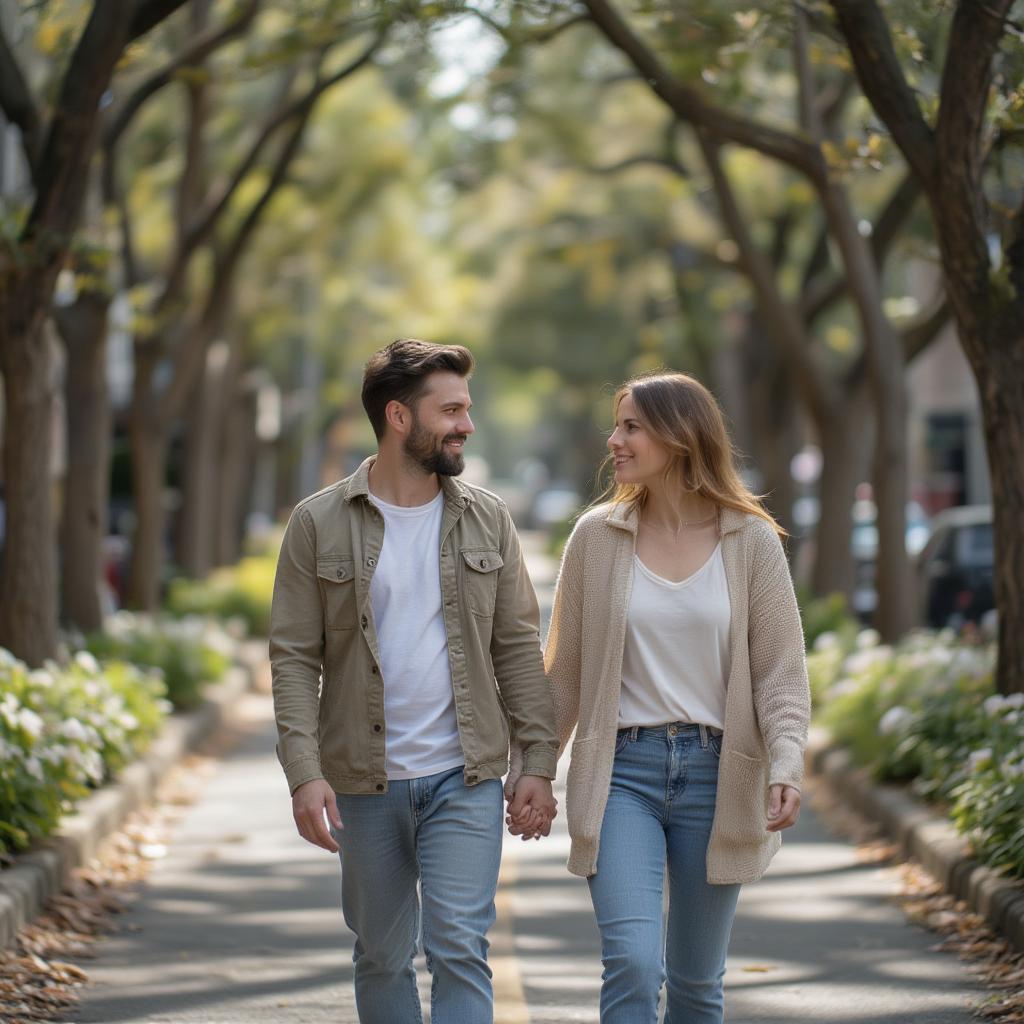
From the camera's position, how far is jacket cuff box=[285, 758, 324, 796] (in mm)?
4645

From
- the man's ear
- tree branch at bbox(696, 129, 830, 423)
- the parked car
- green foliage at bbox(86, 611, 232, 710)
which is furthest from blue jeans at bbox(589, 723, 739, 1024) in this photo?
the parked car

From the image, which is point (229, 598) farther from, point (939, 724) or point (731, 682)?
point (731, 682)

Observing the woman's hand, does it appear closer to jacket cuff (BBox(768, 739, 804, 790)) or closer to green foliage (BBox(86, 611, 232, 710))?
jacket cuff (BBox(768, 739, 804, 790))

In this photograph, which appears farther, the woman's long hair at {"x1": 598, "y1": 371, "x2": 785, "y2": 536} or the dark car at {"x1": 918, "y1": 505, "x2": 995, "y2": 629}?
the dark car at {"x1": 918, "y1": 505, "x2": 995, "y2": 629}

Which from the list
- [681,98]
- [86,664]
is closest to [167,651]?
[86,664]

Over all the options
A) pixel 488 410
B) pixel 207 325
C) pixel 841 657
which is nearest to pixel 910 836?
pixel 841 657

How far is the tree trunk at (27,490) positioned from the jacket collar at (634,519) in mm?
6594

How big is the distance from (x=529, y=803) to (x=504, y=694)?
31 centimetres

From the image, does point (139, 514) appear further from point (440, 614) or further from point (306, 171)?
point (440, 614)

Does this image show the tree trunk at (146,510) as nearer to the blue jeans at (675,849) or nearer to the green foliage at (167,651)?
the green foliage at (167,651)

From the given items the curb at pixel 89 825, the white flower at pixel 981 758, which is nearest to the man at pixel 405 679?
the curb at pixel 89 825

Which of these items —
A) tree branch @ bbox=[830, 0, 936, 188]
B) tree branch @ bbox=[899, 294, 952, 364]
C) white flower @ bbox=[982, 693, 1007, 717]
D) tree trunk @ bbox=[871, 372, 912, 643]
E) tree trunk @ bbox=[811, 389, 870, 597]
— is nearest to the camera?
tree branch @ bbox=[830, 0, 936, 188]

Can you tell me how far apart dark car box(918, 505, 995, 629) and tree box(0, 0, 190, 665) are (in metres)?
10.8

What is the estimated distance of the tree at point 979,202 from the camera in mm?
8734
